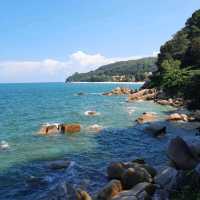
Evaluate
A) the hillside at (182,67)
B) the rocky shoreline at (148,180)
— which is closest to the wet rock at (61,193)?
the rocky shoreline at (148,180)

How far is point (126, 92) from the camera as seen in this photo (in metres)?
110

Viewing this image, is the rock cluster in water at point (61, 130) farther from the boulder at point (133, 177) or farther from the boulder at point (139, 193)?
the boulder at point (139, 193)

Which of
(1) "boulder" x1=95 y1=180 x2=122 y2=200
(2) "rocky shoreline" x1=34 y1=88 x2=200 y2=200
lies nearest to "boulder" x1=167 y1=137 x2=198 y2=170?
(2) "rocky shoreline" x1=34 y1=88 x2=200 y2=200

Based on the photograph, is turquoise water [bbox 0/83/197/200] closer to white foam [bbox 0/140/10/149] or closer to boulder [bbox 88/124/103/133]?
white foam [bbox 0/140/10/149]

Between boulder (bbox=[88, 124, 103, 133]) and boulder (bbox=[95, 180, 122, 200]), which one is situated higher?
boulder (bbox=[95, 180, 122, 200])

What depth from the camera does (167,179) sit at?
57.0ft

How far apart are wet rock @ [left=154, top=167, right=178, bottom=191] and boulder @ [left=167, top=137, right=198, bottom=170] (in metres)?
1.33

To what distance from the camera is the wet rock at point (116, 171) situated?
1983cm

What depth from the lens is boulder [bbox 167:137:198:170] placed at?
19.0 m

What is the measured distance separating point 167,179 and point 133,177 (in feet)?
6.29

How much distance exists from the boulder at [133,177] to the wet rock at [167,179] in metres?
0.57

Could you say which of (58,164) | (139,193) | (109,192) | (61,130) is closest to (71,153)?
(58,164)

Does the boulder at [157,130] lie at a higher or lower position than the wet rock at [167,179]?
lower

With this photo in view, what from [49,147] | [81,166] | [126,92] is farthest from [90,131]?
[126,92]
